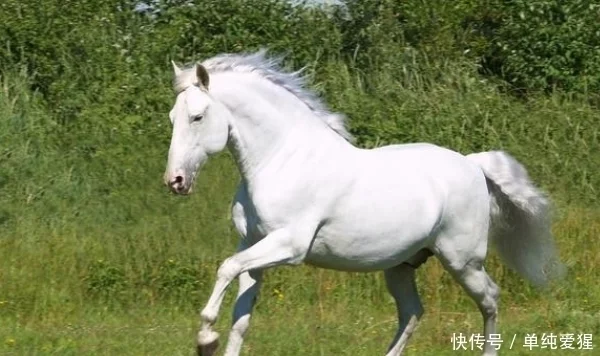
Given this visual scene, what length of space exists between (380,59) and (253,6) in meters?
1.69

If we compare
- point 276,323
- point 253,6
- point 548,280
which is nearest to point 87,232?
point 276,323

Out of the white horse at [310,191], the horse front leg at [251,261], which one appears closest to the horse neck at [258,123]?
the white horse at [310,191]

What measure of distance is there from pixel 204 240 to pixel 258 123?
403 centimetres

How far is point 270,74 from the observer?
670cm

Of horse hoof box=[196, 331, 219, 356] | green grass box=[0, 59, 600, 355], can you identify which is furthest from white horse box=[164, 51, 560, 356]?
green grass box=[0, 59, 600, 355]

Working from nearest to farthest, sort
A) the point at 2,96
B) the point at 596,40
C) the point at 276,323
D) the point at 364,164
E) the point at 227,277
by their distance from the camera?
the point at 227,277 → the point at 364,164 → the point at 276,323 → the point at 2,96 → the point at 596,40

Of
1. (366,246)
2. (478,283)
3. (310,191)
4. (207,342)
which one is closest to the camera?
(207,342)

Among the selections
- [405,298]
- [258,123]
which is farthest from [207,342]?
[405,298]

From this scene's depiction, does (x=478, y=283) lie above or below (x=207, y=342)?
below

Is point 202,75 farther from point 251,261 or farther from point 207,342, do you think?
point 207,342

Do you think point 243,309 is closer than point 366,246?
Yes

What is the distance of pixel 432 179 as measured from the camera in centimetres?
707

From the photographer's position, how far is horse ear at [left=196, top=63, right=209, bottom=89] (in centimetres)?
627

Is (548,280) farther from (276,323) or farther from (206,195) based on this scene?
(206,195)
